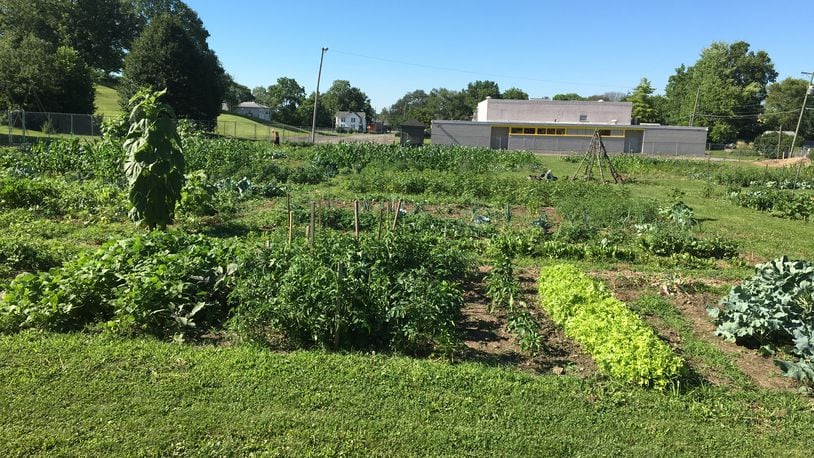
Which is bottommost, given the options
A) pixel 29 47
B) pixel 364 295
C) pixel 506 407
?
pixel 506 407

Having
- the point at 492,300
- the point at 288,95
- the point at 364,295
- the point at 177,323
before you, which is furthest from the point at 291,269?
the point at 288,95

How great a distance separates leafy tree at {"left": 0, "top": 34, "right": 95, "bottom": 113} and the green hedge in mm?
38738

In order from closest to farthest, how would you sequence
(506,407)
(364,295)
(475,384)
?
(506,407) → (475,384) → (364,295)

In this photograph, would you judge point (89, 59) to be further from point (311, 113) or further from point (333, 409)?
point (333, 409)

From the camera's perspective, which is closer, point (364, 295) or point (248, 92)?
point (364, 295)

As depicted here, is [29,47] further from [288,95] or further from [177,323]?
[288,95]

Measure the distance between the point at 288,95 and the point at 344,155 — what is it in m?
89.0

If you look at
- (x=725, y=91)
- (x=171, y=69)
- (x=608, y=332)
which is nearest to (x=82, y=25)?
(x=171, y=69)

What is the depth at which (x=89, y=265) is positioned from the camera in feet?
17.6

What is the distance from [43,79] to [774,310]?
44.0 m

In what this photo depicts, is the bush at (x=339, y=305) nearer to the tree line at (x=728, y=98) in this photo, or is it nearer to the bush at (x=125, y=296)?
the bush at (x=125, y=296)

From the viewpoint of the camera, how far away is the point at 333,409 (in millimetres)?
3875

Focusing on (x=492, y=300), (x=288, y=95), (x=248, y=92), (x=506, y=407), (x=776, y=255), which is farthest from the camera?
(x=248, y=92)

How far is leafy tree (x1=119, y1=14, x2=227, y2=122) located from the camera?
44.3 m
